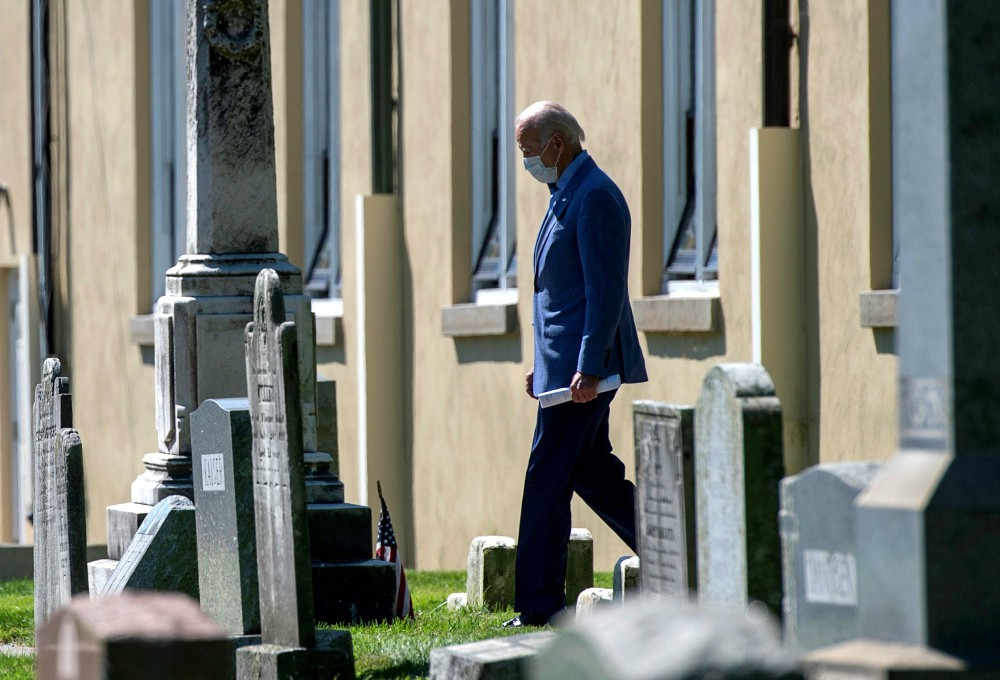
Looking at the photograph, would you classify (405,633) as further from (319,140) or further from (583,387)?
(319,140)

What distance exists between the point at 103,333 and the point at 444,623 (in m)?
12.1

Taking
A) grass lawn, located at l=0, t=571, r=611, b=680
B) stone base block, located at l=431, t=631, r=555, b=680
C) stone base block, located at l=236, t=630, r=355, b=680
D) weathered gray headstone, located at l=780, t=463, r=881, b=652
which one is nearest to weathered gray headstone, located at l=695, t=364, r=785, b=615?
weathered gray headstone, located at l=780, t=463, r=881, b=652

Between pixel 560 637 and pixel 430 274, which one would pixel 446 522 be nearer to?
pixel 430 274

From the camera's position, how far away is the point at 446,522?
49.6 feet

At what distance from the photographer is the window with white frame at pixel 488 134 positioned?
14789 mm

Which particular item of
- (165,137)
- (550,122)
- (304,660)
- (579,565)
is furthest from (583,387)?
(165,137)

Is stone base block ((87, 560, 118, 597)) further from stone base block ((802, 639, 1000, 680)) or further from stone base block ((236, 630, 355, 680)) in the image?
stone base block ((802, 639, 1000, 680))

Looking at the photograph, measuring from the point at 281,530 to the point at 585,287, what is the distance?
163cm

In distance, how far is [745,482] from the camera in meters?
5.83

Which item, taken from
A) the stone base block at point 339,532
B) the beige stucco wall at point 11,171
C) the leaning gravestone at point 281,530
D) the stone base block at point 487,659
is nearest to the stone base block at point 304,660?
the leaning gravestone at point 281,530

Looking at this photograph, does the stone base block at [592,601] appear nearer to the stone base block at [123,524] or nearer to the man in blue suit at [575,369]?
the man in blue suit at [575,369]

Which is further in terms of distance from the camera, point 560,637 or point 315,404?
point 315,404

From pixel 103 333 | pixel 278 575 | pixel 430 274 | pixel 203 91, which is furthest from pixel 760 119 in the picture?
pixel 103 333

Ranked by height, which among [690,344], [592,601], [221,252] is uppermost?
[221,252]
